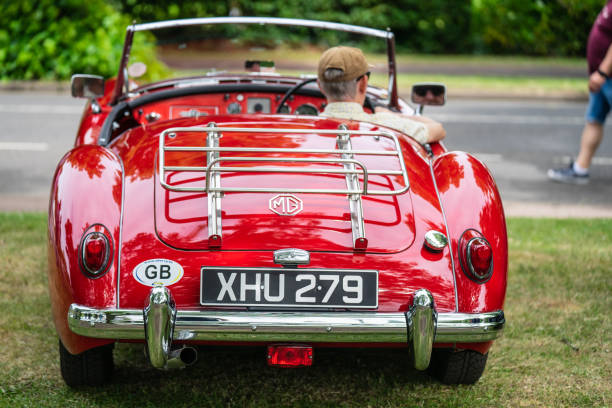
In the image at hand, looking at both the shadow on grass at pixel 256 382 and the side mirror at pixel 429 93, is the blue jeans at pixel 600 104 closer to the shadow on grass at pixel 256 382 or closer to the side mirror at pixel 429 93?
the side mirror at pixel 429 93

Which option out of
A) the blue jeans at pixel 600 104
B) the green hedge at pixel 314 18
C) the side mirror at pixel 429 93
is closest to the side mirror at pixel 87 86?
the side mirror at pixel 429 93

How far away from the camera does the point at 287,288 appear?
114 inches

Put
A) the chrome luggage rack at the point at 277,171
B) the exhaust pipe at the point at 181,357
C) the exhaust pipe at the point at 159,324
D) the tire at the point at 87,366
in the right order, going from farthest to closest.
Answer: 1. the tire at the point at 87,366
2. the chrome luggage rack at the point at 277,171
3. the exhaust pipe at the point at 181,357
4. the exhaust pipe at the point at 159,324

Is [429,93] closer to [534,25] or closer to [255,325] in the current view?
[255,325]

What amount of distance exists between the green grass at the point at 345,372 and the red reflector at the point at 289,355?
0.09m

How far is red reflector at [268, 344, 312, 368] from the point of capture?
2924 mm

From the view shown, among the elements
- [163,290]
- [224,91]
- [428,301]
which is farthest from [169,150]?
[224,91]

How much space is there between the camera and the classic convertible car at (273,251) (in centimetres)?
284

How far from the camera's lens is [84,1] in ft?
45.4

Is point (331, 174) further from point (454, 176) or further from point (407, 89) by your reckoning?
point (407, 89)

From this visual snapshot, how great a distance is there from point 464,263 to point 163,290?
1.12 meters

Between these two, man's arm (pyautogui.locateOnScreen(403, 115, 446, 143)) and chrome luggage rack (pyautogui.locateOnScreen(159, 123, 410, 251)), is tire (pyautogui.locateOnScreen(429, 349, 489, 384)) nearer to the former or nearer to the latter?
chrome luggage rack (pyautogui.locateOnScreen(159, 123, 410, 251))

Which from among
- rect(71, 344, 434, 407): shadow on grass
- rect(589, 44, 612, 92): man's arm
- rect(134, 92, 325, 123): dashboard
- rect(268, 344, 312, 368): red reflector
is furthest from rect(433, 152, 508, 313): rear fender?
rect(589, 44, 612, 92): man's arm

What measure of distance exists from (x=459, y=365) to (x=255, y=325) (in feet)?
3.51
